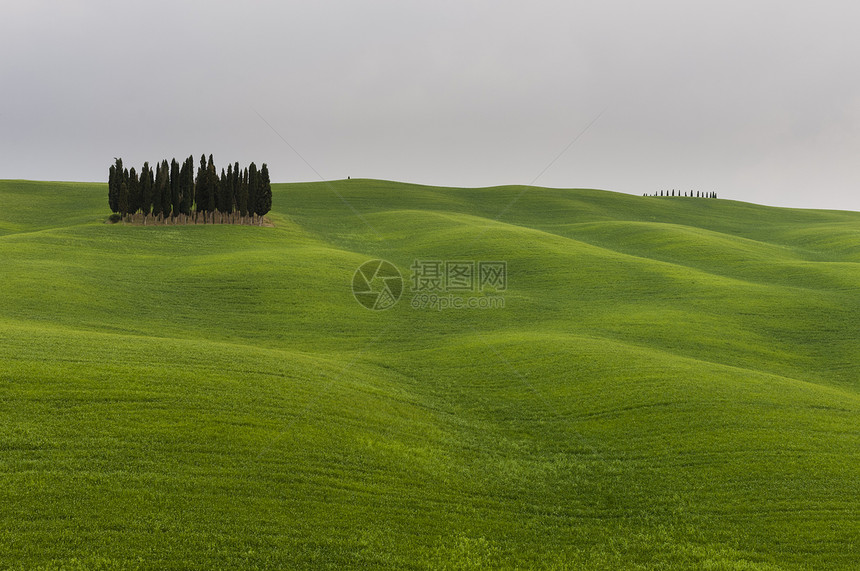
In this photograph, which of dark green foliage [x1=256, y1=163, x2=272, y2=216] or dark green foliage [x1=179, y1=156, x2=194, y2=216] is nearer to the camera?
dark green foliage [x1=179, y1=156, x2=194, y2=216]

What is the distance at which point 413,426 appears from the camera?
1900 centimetres

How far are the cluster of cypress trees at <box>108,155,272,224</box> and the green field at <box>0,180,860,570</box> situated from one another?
21.8 m

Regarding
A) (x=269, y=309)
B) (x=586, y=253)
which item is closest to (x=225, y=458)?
(x=269, y=309)

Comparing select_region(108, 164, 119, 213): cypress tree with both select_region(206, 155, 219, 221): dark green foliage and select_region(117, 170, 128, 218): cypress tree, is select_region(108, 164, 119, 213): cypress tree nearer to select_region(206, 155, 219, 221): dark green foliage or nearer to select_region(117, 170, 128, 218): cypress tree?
select_region(117, 170, 128, 218): cypress tree

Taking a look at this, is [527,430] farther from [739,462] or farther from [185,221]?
[185,221]

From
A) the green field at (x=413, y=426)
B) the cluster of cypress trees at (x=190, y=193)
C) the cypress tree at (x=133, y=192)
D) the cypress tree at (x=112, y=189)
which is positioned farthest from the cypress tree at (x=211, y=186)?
the green field at (x=413, y=426)

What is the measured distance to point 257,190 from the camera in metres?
70.7

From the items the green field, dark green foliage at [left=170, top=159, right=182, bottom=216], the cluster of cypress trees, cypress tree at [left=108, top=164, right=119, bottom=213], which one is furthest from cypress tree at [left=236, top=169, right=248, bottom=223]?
the green field

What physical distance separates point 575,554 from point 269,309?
91.9 ft

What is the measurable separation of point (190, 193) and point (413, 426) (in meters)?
56.9

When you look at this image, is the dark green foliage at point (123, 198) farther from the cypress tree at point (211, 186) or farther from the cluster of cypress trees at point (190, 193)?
the cypress tree at point (211, 186)

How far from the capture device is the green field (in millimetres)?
12375

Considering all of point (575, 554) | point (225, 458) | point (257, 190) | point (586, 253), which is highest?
point (257, 190)

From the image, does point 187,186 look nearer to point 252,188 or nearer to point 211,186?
point 211,186
